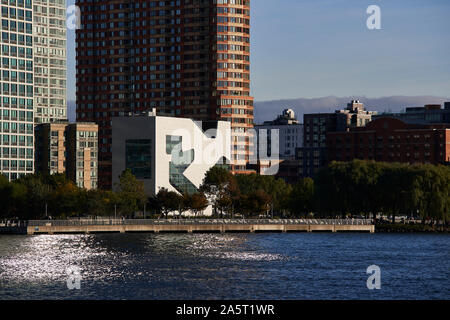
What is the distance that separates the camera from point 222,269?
140 metres

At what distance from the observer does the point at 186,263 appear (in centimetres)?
14825

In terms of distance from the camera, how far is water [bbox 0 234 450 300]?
115 meters

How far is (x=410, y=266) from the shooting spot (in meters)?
148

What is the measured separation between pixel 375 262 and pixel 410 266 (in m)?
7.39

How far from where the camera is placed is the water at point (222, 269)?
115000mm
